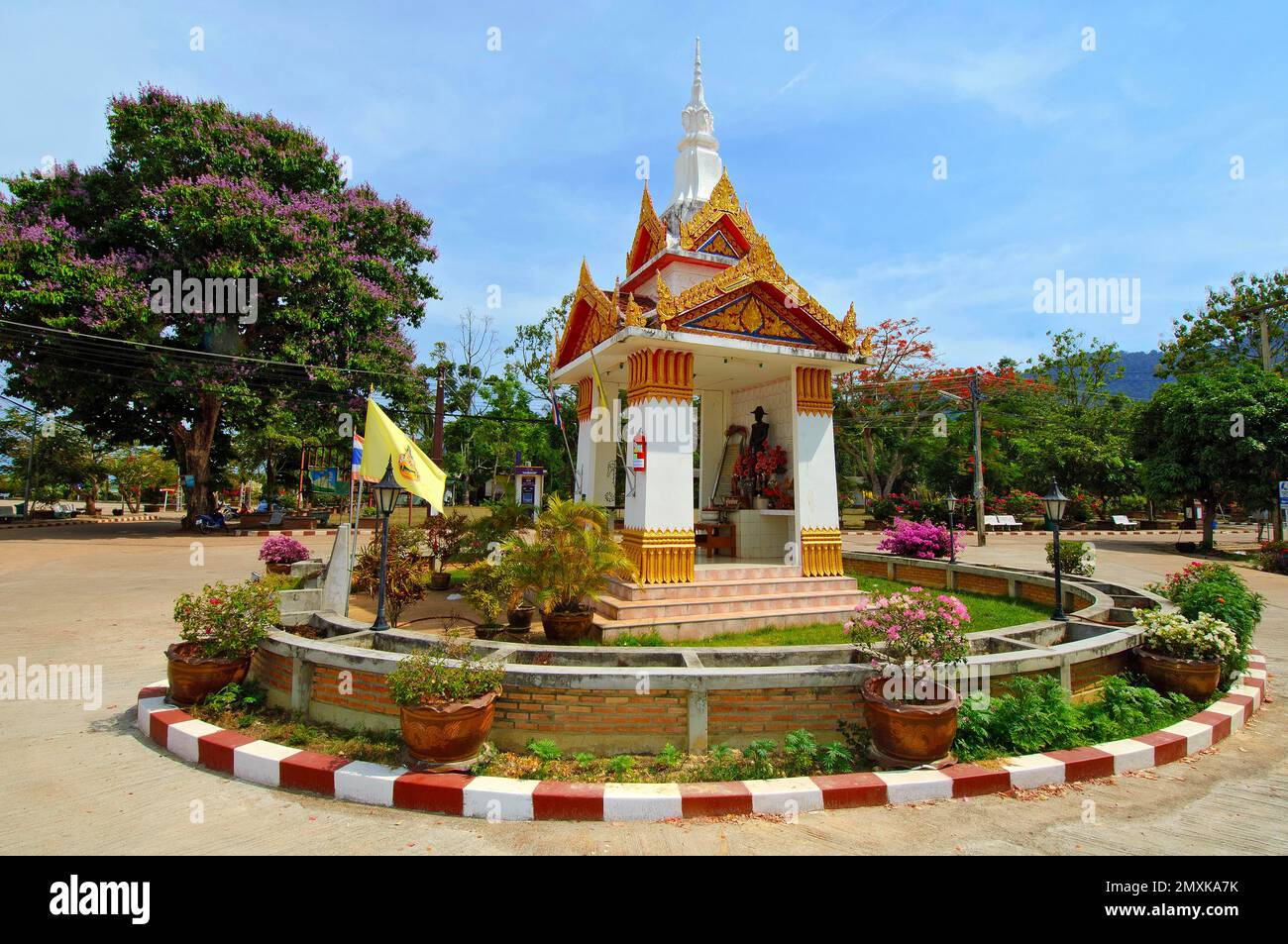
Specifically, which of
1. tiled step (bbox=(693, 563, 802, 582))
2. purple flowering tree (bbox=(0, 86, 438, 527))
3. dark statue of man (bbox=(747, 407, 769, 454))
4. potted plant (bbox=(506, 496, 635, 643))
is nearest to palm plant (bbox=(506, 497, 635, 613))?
potted plant (bbox=(506, 496, 635, 643))

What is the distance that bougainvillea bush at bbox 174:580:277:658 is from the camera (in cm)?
554

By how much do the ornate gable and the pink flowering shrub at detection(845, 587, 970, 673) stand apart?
17.9 feet

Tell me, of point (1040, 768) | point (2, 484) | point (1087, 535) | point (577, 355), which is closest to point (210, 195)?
point (577, 355)

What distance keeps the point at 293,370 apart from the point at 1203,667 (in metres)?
24.8

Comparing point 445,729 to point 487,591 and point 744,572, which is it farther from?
point 744,572

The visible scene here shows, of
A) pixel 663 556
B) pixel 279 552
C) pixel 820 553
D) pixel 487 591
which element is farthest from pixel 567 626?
pixel 279 552

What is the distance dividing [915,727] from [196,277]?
24.8 metres

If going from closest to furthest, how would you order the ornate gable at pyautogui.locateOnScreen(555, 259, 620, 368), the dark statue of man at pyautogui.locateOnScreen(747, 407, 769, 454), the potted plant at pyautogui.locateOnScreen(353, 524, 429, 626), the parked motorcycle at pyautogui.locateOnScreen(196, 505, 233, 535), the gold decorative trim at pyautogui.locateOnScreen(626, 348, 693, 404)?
the potted plant at pyautogui.locateOnScreen(353, 524, 429, 626) → the gold decorative trim at pyautogui.locateOnScreen(626, 348, 693, 404) → the ornate gable at pyautogui.locateOnScreen(555, 259, 620, 368) → the dark statue of man at pyautogui.locateOnScreen(747, 407, 769, 454) → the parked motorcycle at pyautogui.locateOnScreen(196, 505, 233, 535)

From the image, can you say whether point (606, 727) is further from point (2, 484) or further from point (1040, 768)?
point (2, 484)

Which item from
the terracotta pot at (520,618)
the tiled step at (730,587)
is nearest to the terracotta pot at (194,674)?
the terracotta pot at (520,618)

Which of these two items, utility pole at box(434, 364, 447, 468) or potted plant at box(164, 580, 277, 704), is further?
utility pole at box(434, 364, 447, 468)

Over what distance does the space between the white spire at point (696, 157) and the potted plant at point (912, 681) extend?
28.9 feet

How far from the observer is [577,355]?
36.8 feet

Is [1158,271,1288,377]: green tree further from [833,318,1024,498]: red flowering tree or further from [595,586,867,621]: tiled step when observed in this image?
[595,586,867,621]: tiled step
